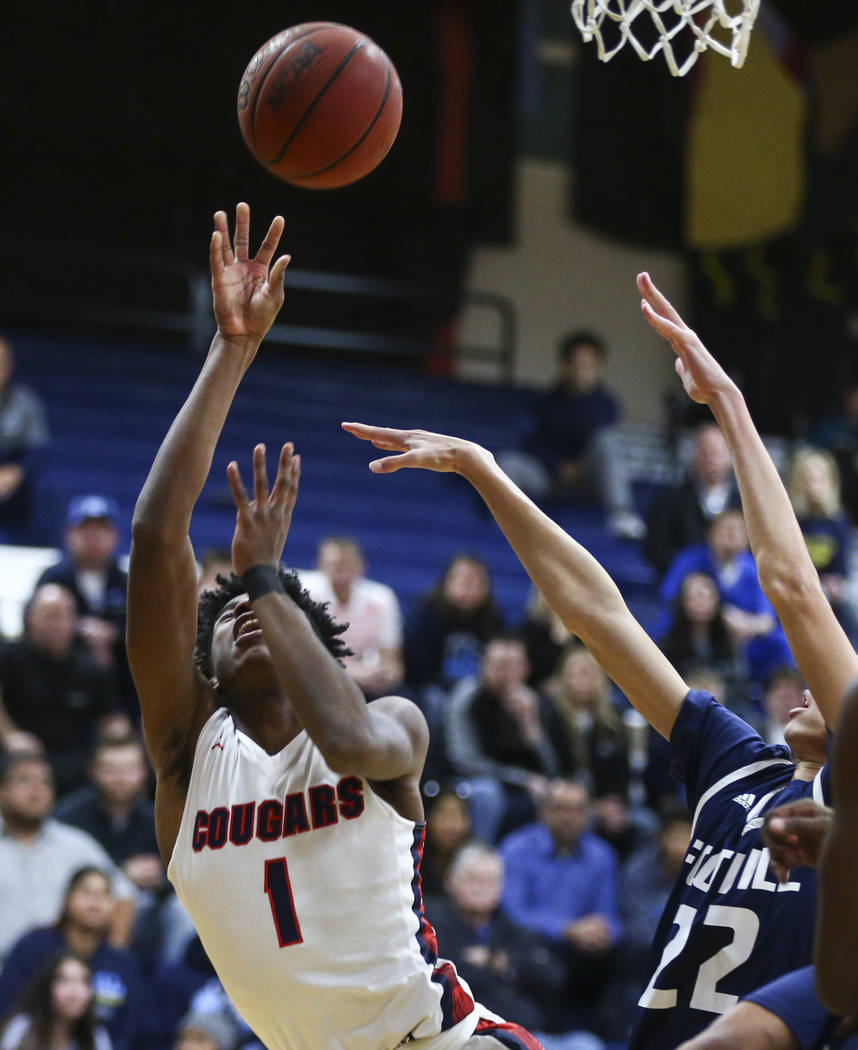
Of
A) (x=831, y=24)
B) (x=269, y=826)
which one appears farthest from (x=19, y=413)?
(x=831, y=24)

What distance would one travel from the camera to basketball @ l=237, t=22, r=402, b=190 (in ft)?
14.5

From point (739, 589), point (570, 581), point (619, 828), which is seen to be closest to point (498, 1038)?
point (570, 581)

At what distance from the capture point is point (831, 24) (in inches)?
606

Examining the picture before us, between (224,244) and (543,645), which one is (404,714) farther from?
(543,645)

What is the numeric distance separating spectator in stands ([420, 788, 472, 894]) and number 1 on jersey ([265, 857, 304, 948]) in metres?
4.55

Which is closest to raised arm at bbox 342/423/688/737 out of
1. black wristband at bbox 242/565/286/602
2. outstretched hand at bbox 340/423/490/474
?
outstretched hand at bbox 340/423/490/474

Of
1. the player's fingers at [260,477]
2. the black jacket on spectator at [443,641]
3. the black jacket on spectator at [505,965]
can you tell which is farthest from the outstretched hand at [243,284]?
the black jacket on spectator at [443,641]

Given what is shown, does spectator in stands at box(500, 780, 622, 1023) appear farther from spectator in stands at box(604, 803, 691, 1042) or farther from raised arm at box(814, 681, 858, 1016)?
raised arm at box(814, 681, 858, 1016)

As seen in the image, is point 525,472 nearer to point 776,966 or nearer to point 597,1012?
point 597,1012

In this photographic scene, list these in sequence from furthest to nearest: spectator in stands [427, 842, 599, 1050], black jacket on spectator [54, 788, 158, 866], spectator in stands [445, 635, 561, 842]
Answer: spectator in stands [445, 635, 561, 842] → black jacket on spectator [54, 788, 158, 866] → spectator in stands [427, 842, 599, 1050]

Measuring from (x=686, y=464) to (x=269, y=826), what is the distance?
9.86 metres

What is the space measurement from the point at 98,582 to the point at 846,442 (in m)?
5.97

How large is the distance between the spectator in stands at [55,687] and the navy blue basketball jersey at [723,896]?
4.86m

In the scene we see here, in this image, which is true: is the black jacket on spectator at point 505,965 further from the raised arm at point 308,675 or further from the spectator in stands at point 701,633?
the raised arm at point 308,675
